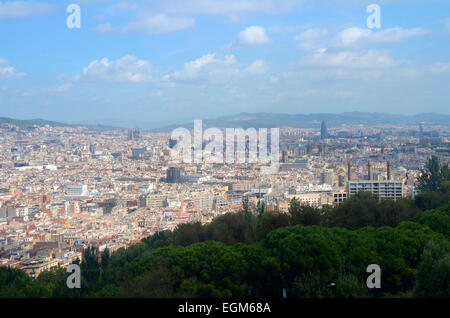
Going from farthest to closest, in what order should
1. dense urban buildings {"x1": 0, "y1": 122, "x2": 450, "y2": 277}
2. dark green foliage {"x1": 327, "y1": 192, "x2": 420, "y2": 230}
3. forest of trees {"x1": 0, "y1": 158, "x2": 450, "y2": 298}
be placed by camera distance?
dense urban buildings {"x1": 0, "y1": 122, "x2": 450, "y2": 277}
dark green foliage {"x1": 327, "y1": 192, "x2": 420, "y2": 230}
forest of trees {"x1": 0, "y1": 158, "x2": 450, "y2": 298}

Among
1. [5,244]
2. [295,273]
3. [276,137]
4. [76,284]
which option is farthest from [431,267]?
[276,137]

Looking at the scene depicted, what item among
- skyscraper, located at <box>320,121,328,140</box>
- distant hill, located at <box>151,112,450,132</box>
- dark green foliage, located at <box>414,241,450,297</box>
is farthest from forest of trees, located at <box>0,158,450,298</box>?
skyscraper, located at <box>320,121,328,140</box>

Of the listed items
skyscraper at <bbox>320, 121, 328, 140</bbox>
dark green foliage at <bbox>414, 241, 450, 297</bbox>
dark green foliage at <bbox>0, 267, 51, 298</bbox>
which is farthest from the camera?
skyscraper at <bbox>320, 121, 328, 140</bbox>

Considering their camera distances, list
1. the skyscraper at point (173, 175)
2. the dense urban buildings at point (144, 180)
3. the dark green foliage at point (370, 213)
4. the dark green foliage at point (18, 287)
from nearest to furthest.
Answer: the dark green foliage at point (18, 287)
the dark green foliage at point (370, 213)
the dense urban buildings at point (144, 180)
the skyscraper at point (173, 175)

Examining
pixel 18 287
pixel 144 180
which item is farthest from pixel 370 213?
pixel 144 180

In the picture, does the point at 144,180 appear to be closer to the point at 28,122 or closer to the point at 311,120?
the point at 28,122

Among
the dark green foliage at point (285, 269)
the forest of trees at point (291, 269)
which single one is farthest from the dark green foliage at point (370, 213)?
the dark green foliage at point (285, 269)

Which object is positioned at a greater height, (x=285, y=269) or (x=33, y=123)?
(x=33, y=123)

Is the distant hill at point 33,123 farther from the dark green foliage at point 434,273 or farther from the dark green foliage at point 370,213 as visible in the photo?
the dark green foliage at point 434,273

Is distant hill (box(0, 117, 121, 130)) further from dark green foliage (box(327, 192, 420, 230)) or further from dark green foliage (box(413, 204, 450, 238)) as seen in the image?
dark green foliage (box(413, 204, 450, 238))
